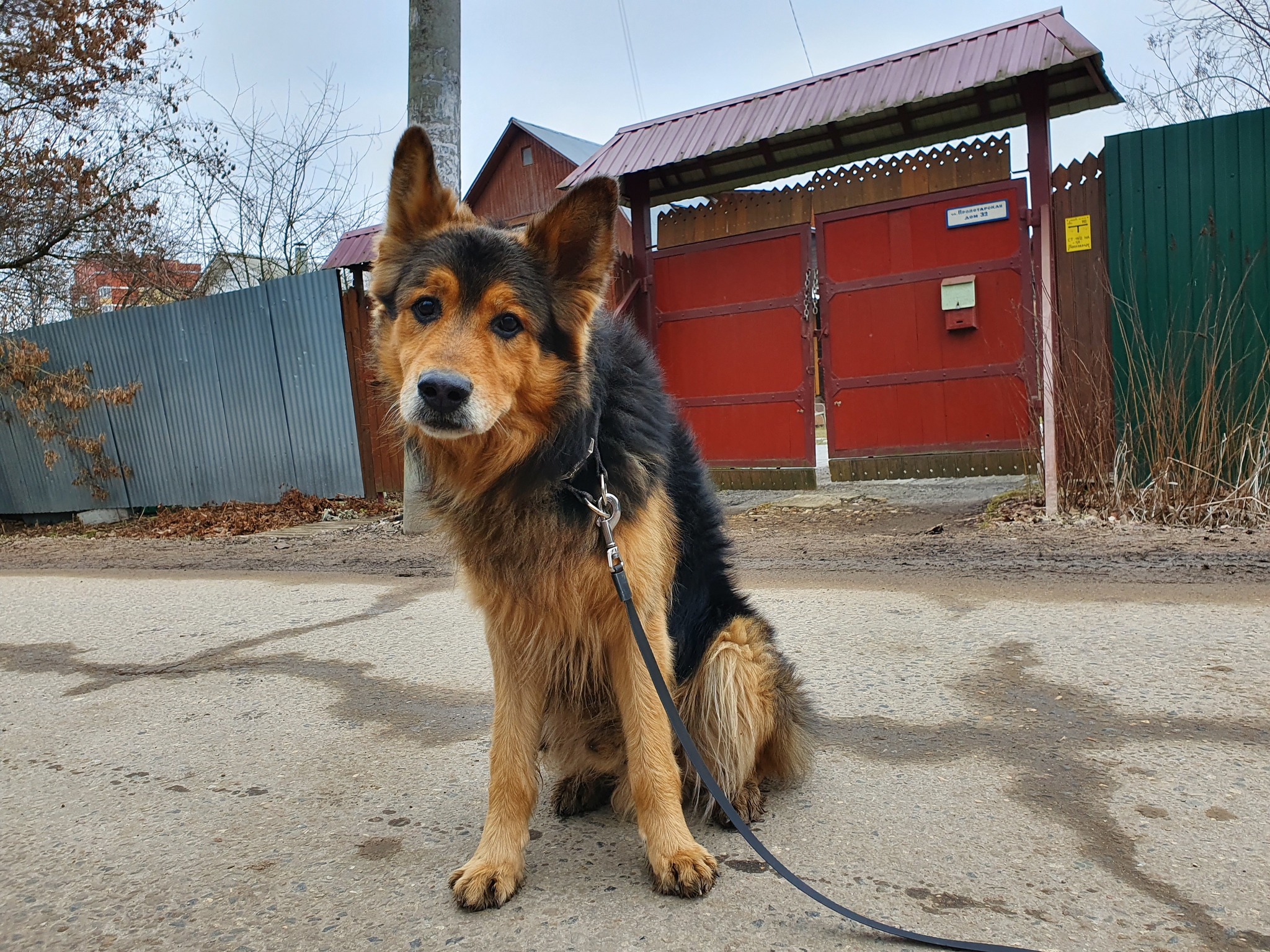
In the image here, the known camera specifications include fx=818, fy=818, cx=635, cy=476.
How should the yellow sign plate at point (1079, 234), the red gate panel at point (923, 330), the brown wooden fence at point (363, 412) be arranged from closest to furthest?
the yellow sign plate at point (1079, 234), the red gate panel at point (923, 330), the brown wooden fence at point (363, 412)

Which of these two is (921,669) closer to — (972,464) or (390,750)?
(390,750)

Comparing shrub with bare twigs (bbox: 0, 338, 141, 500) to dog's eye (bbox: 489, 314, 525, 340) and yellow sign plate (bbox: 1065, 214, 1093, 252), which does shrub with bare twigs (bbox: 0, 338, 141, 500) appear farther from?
yellow sign plate (bbox: 1065, 214, 1093, 252)

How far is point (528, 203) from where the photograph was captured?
85.4ft

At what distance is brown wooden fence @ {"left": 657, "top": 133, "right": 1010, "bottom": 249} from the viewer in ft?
25.9

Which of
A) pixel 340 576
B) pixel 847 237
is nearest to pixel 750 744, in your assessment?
pixel 340 576

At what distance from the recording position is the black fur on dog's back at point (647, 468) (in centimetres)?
224

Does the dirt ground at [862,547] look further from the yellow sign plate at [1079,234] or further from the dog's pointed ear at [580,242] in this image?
the yellow sign plate at [1079,234]

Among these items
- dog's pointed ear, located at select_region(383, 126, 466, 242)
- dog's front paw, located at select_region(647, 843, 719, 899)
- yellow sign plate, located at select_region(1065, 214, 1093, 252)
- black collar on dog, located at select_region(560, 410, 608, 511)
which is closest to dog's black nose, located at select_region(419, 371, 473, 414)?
black collar on dog, located at select_region(560, 410, 608, 511)

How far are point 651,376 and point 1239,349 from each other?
6202 millimetres

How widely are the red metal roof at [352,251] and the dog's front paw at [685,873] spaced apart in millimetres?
9626

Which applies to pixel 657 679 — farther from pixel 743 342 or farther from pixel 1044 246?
pixel 743 342

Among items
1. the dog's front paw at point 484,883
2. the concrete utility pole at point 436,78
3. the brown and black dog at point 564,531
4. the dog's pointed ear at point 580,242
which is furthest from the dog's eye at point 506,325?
the concrete utility pole at point 436,78

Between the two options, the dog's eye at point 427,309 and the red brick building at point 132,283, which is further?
the red brick building at point 132,283

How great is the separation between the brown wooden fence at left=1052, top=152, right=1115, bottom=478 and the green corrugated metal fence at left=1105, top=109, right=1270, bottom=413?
0.10 metres
